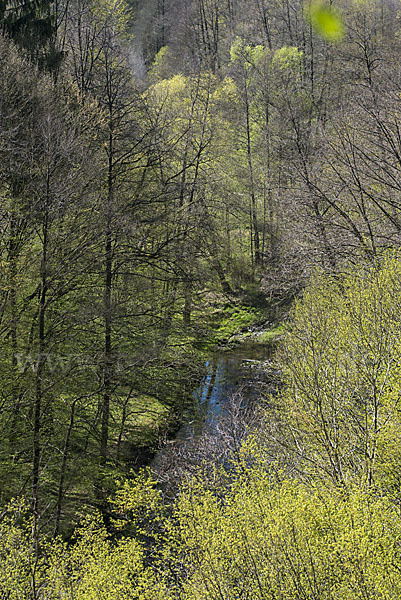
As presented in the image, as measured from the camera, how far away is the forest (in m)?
6.70

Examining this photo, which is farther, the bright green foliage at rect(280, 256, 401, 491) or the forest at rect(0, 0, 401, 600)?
the bright green foliage at rect(280, 256, 401, 491)

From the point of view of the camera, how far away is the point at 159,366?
43.4 ft

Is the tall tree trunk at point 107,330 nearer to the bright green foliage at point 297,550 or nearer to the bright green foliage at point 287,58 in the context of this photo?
the bright green foliage at point 297,550

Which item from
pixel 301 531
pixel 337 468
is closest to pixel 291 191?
pixel 337 468

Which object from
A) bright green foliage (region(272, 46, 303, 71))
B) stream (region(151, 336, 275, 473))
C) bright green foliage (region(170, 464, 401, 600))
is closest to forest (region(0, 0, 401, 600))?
bright green foliage (region(170, 464, 401, 600))

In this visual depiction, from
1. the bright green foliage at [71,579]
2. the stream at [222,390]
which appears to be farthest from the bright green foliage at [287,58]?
the bright green foliage at [71,579]

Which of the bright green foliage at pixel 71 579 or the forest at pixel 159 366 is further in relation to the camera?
the bright green foliage at pixel 71 579

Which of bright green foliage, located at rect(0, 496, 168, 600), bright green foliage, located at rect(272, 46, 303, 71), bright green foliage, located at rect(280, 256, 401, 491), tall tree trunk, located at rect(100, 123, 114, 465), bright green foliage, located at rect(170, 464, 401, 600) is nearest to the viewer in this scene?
bright green foliage, located at rect(170, 464, 401, 600)

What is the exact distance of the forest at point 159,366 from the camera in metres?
6.70

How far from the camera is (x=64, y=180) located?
446 inches

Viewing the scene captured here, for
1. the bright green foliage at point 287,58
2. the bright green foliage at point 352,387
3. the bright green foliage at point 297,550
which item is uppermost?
the bright green foliage at point 287,58

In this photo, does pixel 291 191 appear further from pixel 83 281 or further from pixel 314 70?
pixel 314 70

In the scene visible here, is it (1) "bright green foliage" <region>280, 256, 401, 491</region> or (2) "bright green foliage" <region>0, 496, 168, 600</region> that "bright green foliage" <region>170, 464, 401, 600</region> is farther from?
(1) "bright green foliage" <region>280, 256, 401, 491</region>

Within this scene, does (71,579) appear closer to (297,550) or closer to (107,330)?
(297,550)
